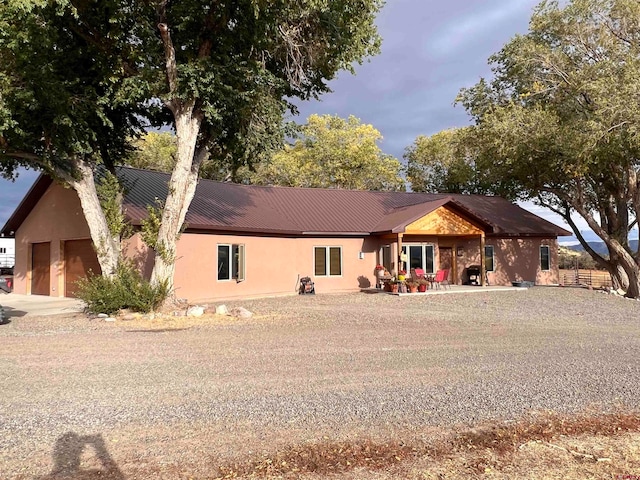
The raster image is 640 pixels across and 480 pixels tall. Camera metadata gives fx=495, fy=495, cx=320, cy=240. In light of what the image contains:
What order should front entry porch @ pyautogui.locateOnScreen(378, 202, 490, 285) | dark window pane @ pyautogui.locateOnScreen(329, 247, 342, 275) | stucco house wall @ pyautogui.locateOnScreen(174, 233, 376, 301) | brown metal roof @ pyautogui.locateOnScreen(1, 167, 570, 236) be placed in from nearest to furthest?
stucco house wall @ pyautogui.locateOnScreen(174, 233, 376, 301) → brown metal roof @ pyautogui.locateOnScreen(1, 167, 570, 236) → front entry porch @ pyautogui.locateOnScreen(378, 202, 490, 285) → dark window pane @ pyautogui.locateOnScreen(329, 247, 342, 275)

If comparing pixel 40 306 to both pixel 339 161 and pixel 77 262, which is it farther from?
pixel 339 161

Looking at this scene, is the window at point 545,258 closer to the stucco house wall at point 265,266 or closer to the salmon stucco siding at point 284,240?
the salmon stucco siding at point 284,240

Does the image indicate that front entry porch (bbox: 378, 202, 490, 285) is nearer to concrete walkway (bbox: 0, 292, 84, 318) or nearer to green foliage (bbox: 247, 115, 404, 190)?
concrete walkway (bbox: 0, 292, 84, 318)

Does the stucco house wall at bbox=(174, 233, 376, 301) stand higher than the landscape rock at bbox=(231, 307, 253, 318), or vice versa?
the stucco house wall at bbox=(174, 233, 376, 301)

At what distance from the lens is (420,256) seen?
2234 centimetres

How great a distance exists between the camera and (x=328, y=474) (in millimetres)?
3482

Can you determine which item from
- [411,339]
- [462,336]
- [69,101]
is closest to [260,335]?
[411,339]

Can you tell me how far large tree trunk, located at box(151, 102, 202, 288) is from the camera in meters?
13.1

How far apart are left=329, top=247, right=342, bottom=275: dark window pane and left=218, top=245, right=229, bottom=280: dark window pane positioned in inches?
189

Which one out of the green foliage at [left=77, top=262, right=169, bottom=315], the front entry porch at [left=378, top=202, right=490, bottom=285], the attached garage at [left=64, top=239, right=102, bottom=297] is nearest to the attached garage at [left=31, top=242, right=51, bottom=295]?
the attached garage at [left=64, top=239, right=102, bottom=297]

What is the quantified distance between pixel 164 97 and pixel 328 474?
11.2 metres

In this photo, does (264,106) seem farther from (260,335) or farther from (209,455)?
(209,455)

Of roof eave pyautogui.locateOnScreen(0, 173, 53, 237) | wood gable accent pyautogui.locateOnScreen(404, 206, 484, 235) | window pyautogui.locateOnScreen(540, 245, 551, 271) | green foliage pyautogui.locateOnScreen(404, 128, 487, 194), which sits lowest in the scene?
window pyautogui.locateOnScreen(540, 245, 551, 271)

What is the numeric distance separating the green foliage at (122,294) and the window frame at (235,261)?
5.43m
